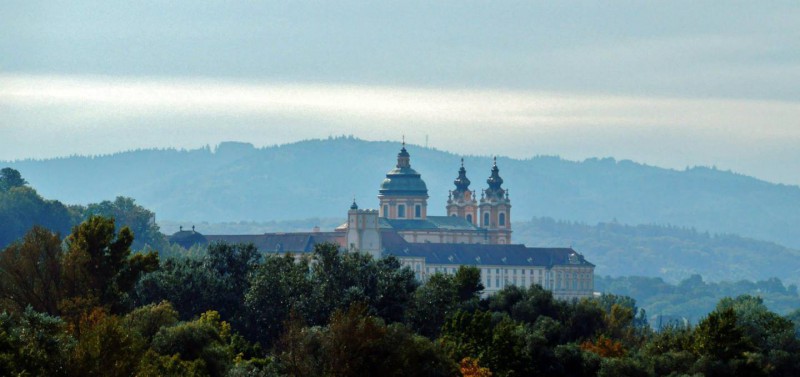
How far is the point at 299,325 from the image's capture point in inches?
3319

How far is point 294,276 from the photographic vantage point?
353ft

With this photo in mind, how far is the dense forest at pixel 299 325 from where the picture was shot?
76750 millimetres

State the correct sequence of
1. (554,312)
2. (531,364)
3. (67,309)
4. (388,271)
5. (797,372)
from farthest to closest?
1. (554,312)
2. (388,271)
3. (797,372)
4. (531,364)
5. (67,309)

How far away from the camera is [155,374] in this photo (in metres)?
68.9

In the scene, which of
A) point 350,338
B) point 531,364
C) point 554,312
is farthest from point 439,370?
point 554,312

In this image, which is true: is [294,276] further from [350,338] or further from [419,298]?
[350,338]

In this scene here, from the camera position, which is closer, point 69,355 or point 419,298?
point 69,355

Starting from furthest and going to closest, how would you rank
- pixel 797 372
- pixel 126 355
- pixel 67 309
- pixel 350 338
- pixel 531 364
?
1. pixel 797 372
2. pixel 531 364
3. pixel 67 309
4. pixel 350 338
5. pixel 126 355

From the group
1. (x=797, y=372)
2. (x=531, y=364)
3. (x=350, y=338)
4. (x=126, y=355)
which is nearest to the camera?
(x=126, y=355)

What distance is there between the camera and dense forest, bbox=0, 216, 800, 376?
76750 mm

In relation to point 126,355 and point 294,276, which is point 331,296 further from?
point 126,355

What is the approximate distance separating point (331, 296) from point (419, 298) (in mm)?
4924

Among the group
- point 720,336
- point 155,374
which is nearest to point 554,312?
point 720,336

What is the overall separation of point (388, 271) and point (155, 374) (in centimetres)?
4161
